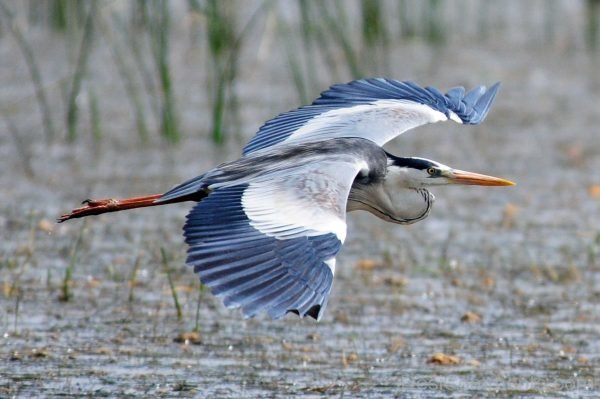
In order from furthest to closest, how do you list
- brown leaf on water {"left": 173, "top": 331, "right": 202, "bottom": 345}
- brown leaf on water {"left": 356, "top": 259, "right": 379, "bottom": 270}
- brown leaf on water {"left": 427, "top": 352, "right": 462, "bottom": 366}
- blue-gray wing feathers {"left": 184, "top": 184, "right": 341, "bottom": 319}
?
brown leaf on water {"left": 356, "top": 259, "right": 379, "bottom": 270}
brown leaf on water {"left": 173, "top": 331, "right": 202, "bottom": 345}
brown leaf on water {"left": 427, "top": 352, "right": 462, "bottom": 366}
blue-gray wing feathers {"left": 184, "top": 184, "right": 341, "bottom": 319}

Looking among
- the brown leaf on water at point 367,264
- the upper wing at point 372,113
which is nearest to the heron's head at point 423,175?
the upper wing at point 372,113

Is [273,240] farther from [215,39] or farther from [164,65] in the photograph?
[215,39]

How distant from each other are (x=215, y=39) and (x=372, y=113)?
287 cm

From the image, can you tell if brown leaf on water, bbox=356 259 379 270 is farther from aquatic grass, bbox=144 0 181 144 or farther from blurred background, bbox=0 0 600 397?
aquatic grass, bbox=144 0 181 144

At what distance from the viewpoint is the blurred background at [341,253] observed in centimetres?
518

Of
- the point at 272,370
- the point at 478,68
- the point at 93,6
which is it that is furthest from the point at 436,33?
the point at 272,370

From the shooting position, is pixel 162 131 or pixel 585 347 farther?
pixel 162 131

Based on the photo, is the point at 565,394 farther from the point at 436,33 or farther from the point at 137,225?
the point at 436,33

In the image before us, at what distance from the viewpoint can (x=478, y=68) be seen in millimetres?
12102

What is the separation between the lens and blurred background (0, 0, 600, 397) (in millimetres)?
5184

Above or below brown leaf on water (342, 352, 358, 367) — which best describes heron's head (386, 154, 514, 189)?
above

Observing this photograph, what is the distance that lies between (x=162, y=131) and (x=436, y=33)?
3.94 metres

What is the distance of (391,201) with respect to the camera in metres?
5.72

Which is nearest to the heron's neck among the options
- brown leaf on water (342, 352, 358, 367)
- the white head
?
the white head
